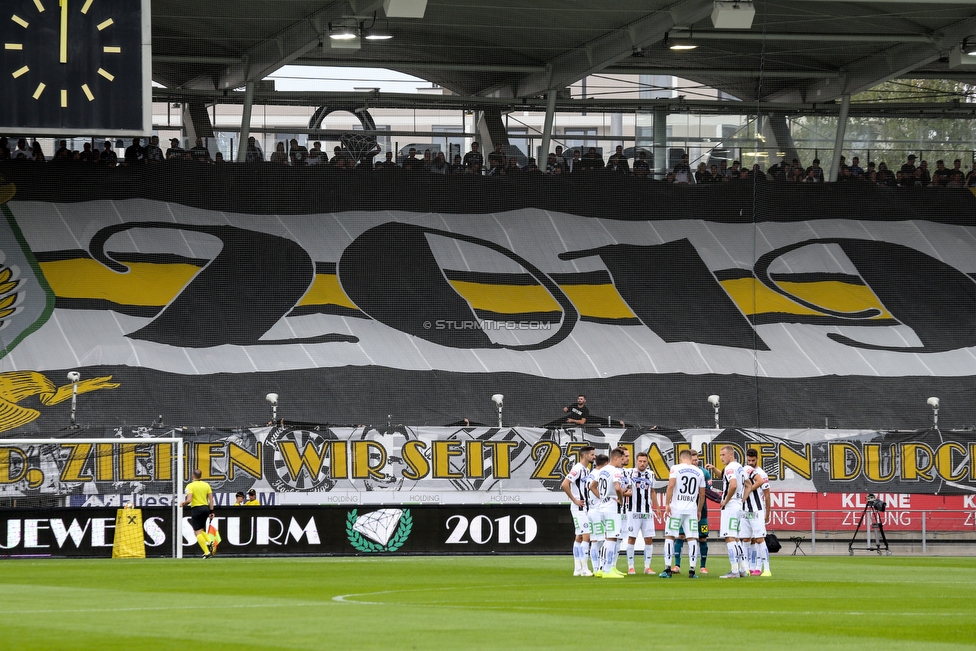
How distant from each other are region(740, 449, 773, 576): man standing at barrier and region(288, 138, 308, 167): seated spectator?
19.3m

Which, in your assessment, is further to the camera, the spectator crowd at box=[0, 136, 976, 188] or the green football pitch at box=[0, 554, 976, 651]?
the spectator crowd at box=[0, 136, 976, 188]

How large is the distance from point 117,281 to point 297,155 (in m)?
5.54

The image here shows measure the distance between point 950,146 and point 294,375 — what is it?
750 inches

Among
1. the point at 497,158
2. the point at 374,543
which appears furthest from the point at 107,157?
the point at 374,543

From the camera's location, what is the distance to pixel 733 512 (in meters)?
17.4

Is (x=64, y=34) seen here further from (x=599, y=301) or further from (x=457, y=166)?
(x=599, y=301)

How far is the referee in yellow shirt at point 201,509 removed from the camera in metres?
23.1

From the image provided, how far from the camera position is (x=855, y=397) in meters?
32.2

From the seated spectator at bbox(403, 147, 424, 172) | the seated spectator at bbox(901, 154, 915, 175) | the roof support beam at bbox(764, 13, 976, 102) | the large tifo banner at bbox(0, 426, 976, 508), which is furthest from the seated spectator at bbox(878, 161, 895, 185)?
the seated spectator at bbox(403, 147, 424, 172)

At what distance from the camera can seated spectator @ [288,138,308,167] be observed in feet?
113

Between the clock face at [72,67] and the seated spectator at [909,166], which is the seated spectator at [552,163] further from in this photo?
the clock face at [72,67]

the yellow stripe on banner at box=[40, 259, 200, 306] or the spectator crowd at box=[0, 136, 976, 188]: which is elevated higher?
the spectator crowd at box=[0, 136, 976, 188]

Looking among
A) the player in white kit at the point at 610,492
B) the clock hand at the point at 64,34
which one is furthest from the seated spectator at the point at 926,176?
the clock hand at the point at 64,34

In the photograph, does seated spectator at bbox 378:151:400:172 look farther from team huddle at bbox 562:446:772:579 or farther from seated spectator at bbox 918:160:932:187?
team huddle at bbox 562:446:772:579
